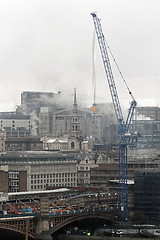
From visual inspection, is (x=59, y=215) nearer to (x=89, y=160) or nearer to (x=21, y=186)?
(x=21, y=186)

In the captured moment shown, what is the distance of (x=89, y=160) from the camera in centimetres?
16275

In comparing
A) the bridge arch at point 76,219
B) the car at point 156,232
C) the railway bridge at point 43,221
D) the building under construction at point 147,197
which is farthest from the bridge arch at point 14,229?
the building under construction at point 147,197

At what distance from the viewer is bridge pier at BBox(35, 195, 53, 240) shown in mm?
94438

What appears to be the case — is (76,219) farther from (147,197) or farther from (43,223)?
(147,197)

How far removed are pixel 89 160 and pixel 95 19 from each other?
136 ft

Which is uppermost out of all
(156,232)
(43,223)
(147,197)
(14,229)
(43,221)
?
(147,197)

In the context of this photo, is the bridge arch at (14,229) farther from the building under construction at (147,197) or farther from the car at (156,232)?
the building under construction at (147,197)

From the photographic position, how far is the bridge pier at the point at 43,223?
94438mm

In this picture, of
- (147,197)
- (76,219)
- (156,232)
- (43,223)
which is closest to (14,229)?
(43,223)

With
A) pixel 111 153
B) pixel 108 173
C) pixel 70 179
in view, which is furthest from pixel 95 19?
pixel 111 153

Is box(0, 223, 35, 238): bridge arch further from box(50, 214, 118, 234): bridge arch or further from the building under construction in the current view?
the building under construction

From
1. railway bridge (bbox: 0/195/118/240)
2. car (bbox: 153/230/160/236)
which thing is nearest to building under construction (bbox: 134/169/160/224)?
railway bridge (bbox: 0/195/118/240)

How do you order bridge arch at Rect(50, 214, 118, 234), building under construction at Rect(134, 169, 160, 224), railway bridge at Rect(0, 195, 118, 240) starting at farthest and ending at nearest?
building under construction at Rect(134, 169, 160, 224), bridge arch at Rect(50, 214, 118, 234), railway bridge at Rect(0, 195, 118, 240)

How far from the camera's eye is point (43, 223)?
95562mm
